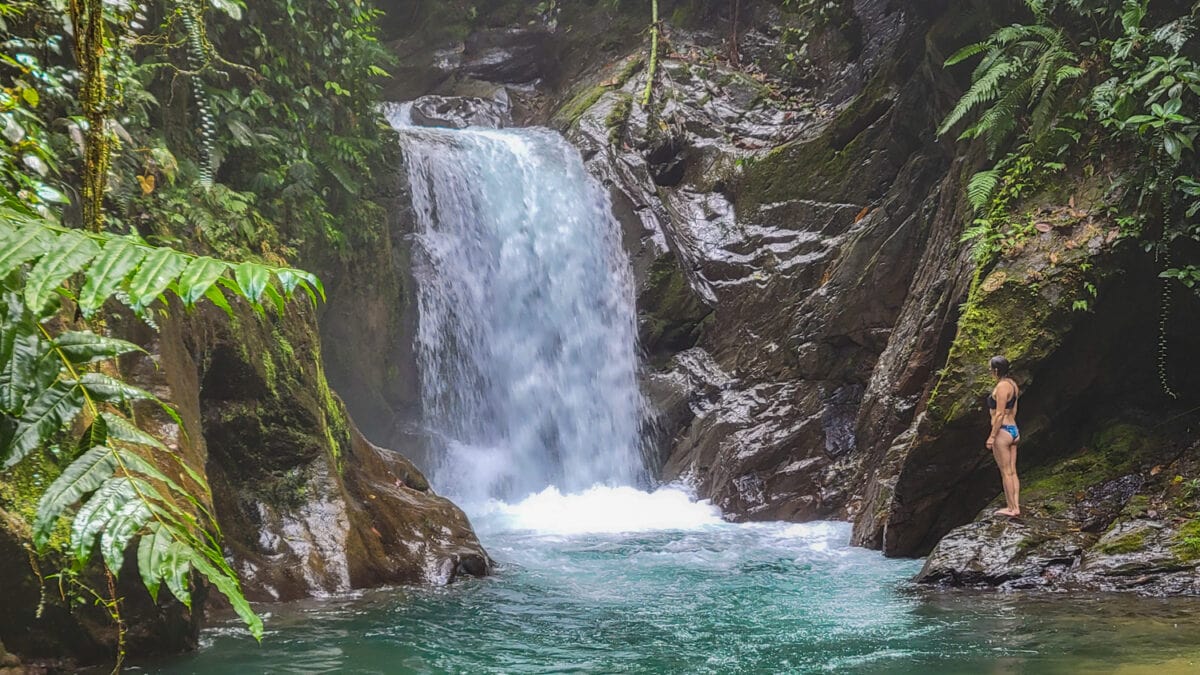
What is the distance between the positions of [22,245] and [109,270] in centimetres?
15

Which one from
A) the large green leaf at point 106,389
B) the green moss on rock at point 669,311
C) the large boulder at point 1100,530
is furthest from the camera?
the green moss on rock at point 669,311

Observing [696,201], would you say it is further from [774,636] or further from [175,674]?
[175,674]

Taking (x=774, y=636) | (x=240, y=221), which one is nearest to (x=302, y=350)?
(x=240, y=221)

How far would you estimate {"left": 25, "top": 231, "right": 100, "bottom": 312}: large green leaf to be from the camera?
1.49 meters

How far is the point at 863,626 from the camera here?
5.23 m

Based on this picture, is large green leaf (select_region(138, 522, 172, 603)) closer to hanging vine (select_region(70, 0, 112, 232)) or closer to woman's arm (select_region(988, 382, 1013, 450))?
hanging vine (select_region(70, 0, 112, 232))

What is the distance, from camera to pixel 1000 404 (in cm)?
702

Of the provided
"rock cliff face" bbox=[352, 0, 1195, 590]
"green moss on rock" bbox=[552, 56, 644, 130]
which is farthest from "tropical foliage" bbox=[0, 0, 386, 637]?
"green moss on rock" bbox=[552, 56, 644, 130]

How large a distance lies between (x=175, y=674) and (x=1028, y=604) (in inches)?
203

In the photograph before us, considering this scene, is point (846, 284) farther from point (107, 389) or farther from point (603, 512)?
point (107, 389)

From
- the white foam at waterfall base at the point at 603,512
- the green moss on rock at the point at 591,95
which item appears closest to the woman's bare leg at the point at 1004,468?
the white foam at waterfall base at the point at 603,512

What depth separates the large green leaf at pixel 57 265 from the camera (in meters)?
1.49

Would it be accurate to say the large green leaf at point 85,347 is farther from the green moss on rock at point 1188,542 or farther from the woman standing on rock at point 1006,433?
the woman standing on rock at point 1006,433

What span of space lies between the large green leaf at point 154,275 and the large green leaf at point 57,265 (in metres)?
0.10
